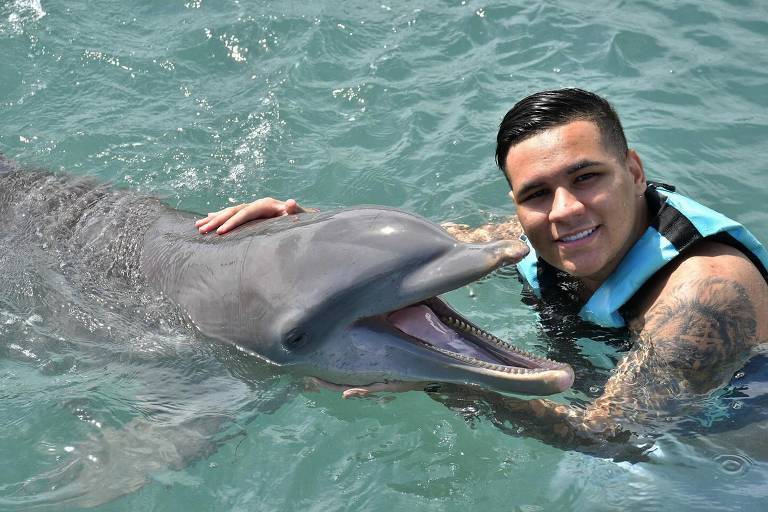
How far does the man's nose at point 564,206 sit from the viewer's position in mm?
5148

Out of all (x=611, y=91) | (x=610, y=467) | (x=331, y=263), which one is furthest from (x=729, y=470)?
(x=611, y=91)

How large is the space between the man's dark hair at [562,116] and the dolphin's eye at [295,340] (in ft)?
5.87

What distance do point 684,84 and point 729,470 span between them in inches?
224

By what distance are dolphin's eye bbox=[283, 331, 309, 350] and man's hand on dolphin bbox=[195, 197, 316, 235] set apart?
0.96 metres

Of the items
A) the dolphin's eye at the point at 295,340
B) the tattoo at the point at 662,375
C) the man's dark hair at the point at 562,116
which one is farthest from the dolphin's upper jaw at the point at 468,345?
the man's dark hair at the point at 562,116

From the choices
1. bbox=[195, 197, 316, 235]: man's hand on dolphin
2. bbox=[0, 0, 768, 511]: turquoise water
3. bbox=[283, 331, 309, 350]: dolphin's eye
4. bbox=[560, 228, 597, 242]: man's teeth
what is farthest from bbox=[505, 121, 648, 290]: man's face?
bbox=[283, 331, 309, 350]: dolphin's eye

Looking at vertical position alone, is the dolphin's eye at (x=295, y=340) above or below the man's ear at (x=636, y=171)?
below

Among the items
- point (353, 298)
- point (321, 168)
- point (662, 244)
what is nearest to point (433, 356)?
point (353, 298)

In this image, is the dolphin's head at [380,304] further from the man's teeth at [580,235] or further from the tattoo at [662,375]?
the man's teeth at [580,235]

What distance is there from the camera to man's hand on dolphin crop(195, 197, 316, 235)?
17.9 feet

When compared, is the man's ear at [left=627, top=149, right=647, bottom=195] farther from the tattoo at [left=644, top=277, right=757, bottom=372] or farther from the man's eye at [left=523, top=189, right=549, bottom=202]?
the tattoo at [left=644, top=277, right=757, bottom=372]

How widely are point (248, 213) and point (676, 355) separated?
262 centimetres

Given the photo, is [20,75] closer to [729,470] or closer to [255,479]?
[255,479]

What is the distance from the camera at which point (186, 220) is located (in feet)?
19.9
